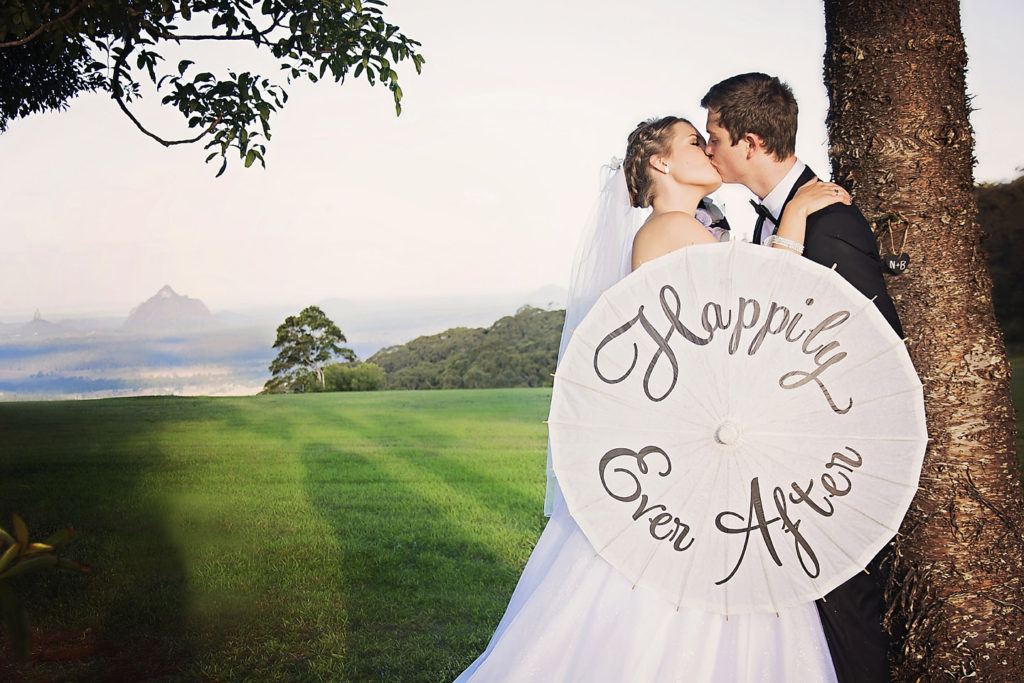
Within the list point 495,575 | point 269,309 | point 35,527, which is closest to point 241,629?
point 495,575

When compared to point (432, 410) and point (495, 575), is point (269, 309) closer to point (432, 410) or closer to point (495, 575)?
point (432, 410)

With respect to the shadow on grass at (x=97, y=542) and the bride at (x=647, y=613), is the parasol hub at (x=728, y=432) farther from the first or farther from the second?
the shadow on grass at (x=97, y=542)

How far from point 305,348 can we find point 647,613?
39.5ft

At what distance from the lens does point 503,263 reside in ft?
40.8

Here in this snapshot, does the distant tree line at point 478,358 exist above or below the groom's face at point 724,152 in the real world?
below

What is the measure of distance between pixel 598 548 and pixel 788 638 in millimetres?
591

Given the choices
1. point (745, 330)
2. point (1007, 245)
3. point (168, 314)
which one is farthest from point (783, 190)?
point (1007, 245)

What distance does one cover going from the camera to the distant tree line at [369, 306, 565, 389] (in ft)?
48.9

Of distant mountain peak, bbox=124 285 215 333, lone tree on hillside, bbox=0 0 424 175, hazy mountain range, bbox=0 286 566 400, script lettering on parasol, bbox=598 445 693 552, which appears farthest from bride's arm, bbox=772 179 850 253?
distant mountain peak, bbox=124 285 215 333

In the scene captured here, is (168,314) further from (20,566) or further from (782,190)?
(20,566)

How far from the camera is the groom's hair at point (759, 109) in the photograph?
7.87 ft

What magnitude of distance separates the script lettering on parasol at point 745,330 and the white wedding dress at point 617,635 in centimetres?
64

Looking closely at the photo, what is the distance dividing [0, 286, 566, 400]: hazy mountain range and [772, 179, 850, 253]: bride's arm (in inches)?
364

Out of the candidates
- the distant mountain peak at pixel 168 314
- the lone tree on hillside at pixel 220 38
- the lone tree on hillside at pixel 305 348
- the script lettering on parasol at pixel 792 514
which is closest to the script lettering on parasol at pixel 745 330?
the script lettering on parasol at pixel 792 514
